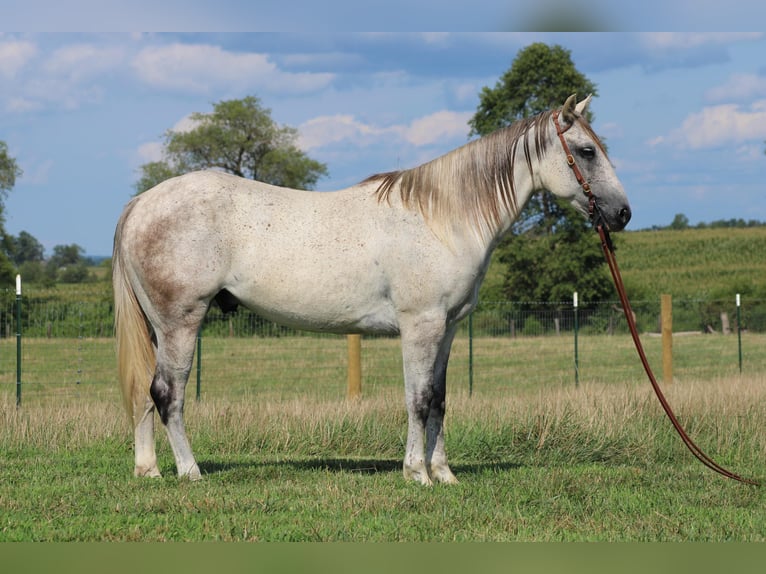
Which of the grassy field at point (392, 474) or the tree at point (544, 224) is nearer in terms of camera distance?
the grassy field at point (392, 474)

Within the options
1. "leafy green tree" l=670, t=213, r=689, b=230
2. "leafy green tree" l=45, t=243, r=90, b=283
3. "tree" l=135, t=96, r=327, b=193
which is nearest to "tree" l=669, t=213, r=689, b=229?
"leafy green tree" l=670, t=213, r=689, b=230

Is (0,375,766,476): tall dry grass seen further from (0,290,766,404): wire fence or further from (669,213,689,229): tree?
(669,213,689,229): tree

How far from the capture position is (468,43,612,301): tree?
36281 mm

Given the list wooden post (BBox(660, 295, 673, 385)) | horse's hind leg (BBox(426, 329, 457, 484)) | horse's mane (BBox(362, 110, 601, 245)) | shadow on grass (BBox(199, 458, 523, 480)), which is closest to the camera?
horse's mane (BBox(362, 110, 601, 245))

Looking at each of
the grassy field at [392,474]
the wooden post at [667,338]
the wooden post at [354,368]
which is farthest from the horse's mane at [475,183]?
the wooden post at [667,338]

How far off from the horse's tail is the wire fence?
821 centimetres

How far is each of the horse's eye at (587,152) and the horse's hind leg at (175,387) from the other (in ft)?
10.6

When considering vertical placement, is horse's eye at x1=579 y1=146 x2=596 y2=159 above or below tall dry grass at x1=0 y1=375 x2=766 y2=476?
above

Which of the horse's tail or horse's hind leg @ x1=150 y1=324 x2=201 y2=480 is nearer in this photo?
horse's hind leg @ x1=150 y1=324 x2=201 y2=480

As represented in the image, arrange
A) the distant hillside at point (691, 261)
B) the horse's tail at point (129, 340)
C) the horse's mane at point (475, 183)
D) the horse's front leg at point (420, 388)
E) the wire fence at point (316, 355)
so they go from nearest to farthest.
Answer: the horse's front leg at point (420, 388)
the horse's mane at point (475, 183)
the horse's tail at point (129, 340)
the wire fence at point (316, 355)
the distant hillside at point (691, 261)

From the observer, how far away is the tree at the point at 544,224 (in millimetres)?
36281

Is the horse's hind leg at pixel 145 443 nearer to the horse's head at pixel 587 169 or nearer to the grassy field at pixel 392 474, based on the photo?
the grassy field at pixel 392 474

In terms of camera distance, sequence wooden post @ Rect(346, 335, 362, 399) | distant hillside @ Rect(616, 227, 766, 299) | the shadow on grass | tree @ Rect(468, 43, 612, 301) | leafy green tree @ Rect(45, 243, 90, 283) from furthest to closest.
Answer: leafy green tree @ Rect(45, 243, 90, 283) → distant hillside @ Rect(616, 227, 766, 299) → tree @ Rect(468, 43, 612, 301) → wooden post @ Rect(346, 335, 362, 399) → the shadow on grass

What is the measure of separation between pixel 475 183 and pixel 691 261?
55.9 meters
